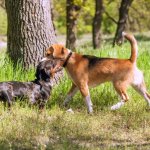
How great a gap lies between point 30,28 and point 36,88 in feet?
6.04

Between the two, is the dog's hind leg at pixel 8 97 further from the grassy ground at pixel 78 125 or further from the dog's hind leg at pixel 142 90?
the dog's hind leg at pixel 142 90

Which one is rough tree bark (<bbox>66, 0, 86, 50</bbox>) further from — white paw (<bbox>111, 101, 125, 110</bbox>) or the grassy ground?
white paw (<bbox>111, 101, 125, 110</bbox>)

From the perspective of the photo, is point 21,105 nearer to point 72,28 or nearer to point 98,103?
point 98,103

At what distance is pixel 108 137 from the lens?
640 centimetres

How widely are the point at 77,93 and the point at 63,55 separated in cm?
110

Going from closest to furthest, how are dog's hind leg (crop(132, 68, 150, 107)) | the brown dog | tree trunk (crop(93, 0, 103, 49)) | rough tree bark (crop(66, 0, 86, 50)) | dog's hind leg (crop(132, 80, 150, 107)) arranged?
the brown dog → dog's hind leg (crop(132, 68, 150, 107)) → dog's hind leg (crop(132, 80, 150, 107)) → rough tree bark (crop(66, 0, 86, 50)) → tree trunk (crop(93, 0, 103, 49))

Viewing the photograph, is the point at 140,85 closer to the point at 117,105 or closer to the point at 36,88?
the point at 117,105

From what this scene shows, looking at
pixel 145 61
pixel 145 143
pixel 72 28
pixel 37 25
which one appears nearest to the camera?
pixel 145 143

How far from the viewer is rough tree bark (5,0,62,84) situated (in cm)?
912

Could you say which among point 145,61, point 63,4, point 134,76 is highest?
point 134,76

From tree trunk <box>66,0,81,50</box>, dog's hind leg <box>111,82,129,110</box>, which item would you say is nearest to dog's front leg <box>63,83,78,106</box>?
dog's hind leg <box>111,82,129,110</box>

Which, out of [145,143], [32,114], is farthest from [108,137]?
[32,114]

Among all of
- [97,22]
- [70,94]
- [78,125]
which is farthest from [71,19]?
[78,125]

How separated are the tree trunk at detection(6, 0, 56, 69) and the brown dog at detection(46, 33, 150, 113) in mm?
1722
